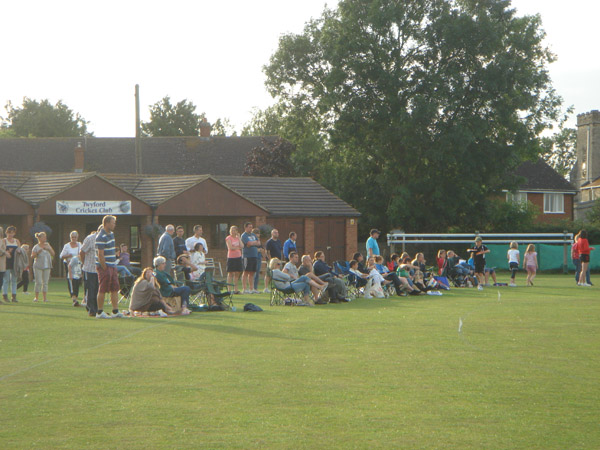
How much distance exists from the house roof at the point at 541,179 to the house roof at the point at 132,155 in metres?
22.0

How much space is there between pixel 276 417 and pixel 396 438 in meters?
1.22

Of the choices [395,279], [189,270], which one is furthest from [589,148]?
[189,270]

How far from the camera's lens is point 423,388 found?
893cm

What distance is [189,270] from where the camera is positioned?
783 inches

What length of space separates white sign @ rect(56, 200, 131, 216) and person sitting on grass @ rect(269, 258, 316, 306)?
17.0 meters

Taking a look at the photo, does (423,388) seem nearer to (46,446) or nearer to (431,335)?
(46,446)

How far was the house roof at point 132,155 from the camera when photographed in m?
60.6

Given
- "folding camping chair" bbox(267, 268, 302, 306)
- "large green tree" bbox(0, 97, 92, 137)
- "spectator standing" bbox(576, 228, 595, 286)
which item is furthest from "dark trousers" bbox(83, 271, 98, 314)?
"large green tree" bbox(0, 97, 92, 137)

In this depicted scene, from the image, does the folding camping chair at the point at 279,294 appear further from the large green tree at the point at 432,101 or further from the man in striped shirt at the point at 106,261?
the large green tree at the point at 432,101

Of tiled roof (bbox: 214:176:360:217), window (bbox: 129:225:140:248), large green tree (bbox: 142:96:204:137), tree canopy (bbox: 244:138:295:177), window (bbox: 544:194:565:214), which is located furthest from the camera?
large green tree (bbox: 142:96:204:137)

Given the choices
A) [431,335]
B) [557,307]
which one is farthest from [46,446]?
[557,307]

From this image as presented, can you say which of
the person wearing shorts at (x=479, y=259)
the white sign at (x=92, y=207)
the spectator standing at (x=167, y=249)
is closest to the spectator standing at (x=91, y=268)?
the spectator standing at (x=167, y=249)

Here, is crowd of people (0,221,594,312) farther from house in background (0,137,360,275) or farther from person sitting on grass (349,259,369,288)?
house in background (0,137,360,275)

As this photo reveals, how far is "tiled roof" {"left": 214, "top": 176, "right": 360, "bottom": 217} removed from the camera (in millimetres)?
42469
